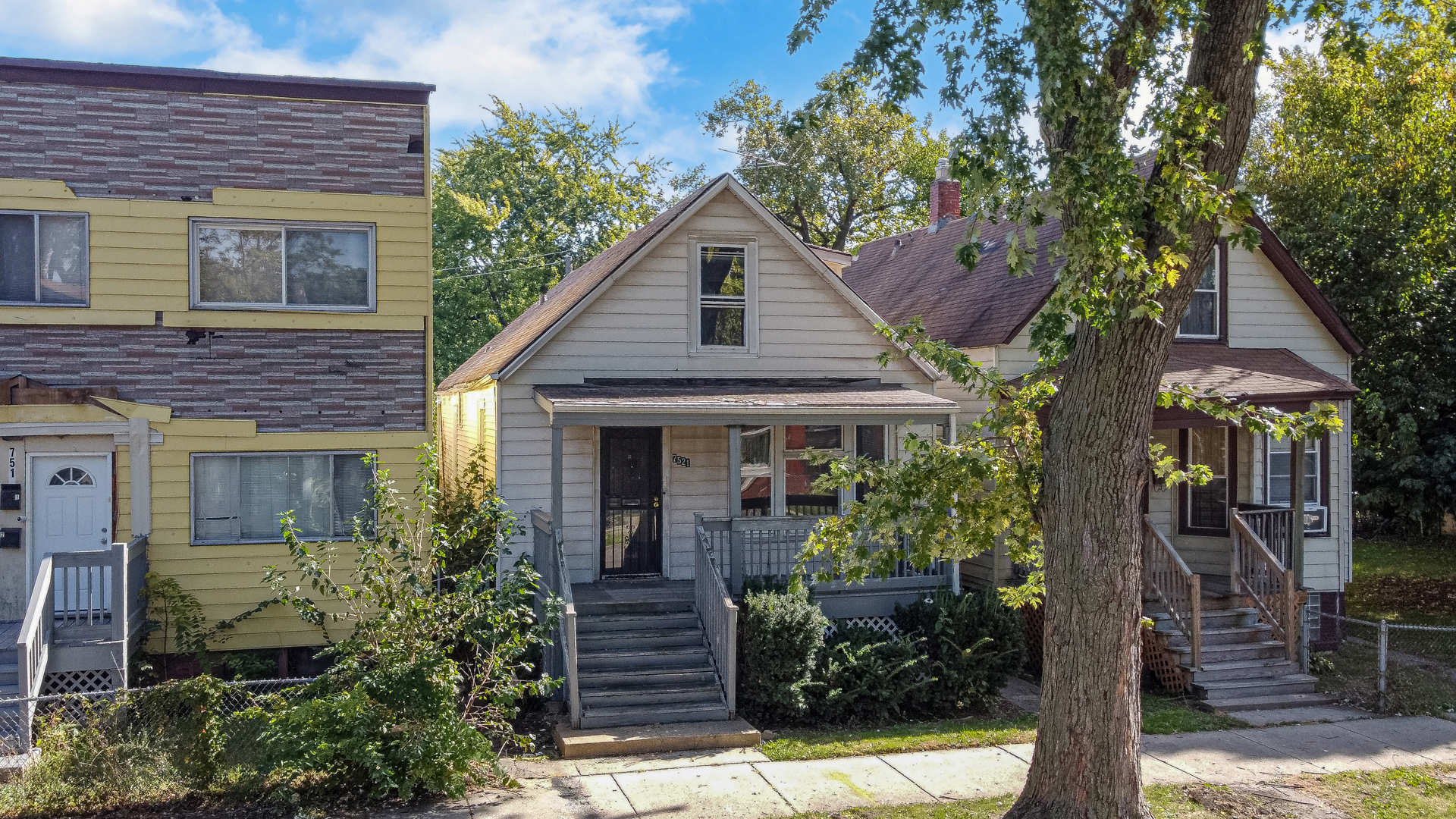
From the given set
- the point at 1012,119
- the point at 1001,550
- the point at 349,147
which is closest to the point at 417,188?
the point at 349,147

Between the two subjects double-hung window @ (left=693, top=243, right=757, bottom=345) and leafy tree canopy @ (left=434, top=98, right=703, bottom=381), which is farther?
leafy tree canopy @ (left=434, top=98, right=703, bottom=381)

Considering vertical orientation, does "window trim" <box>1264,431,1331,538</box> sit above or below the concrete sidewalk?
above

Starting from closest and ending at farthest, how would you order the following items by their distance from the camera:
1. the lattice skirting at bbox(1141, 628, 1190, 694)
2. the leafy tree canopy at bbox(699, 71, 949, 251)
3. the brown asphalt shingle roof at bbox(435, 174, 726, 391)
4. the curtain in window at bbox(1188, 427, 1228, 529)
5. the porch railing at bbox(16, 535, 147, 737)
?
the porch railing at bbox(16, 535, 147, 737), the lattice skirting at bbox(1141, 628, 1190, 694), the brown asphalt shingle roof at bbox(435, 174, 726, 391), the curtain in window at bbox(1188, 427, 1228, 529), the leafy tree canopy at bbox(699, 71, 949, 251)

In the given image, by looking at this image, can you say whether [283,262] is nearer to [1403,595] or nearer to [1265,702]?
[1265,702]

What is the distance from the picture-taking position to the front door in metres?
14.9

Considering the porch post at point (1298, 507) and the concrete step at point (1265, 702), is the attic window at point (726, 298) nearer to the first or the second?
the concrete step at point (1265, 702)

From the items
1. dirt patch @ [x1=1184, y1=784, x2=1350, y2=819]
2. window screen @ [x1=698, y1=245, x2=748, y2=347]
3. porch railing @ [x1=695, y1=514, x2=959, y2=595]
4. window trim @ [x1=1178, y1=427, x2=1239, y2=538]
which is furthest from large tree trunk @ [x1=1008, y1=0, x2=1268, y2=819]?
window trim @ [x1=1178, y1=427, x2=1239, y2=538]

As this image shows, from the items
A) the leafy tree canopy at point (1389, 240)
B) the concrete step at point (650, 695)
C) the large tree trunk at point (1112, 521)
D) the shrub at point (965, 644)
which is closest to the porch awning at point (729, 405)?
the shrub at point (965, 644)

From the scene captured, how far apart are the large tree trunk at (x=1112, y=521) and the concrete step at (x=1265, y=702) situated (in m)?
5.77

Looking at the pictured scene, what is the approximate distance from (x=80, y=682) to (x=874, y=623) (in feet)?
30.5

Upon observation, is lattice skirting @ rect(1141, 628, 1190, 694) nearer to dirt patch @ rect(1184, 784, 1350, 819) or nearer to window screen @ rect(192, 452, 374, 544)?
dirt patch @ rect(1184, 784, 1350, 819)

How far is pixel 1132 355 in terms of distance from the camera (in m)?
8.18

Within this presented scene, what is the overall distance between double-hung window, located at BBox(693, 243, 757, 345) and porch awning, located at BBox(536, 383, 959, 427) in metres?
0.80

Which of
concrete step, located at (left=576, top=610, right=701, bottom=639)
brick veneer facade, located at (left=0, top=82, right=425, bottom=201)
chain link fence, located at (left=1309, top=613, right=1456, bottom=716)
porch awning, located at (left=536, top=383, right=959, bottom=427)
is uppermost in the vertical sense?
brick veneer facade, located at (left=0, top=82, right=425, bottom=201)
